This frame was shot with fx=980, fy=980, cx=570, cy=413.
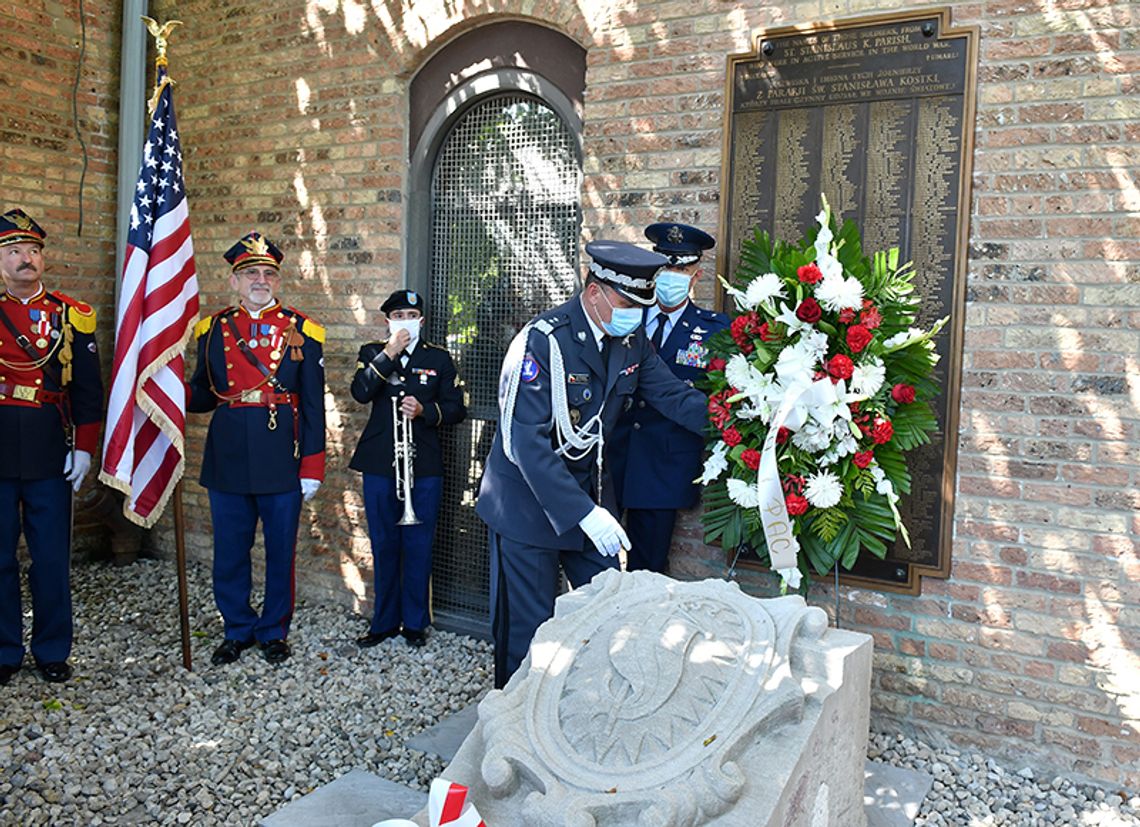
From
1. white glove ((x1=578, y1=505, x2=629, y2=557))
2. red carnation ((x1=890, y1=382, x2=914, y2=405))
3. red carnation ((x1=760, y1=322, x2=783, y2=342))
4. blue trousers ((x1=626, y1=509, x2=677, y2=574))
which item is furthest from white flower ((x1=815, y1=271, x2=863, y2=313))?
blue trousers ((x1=626, y1=509, x2=677, y2=574))

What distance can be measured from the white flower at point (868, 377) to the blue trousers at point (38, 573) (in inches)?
145

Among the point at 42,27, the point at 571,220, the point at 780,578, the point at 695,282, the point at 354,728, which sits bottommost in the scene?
the point at 354,728

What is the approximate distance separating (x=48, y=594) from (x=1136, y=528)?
15.4 ft

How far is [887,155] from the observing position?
407 centimetres

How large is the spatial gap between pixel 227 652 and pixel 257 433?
43.5 inches

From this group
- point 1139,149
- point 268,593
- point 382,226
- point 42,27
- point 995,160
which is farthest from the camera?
point 42,27

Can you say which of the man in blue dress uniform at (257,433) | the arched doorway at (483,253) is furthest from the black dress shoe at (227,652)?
the arched doorway at (483,253)

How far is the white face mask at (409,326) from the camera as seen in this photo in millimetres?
5129

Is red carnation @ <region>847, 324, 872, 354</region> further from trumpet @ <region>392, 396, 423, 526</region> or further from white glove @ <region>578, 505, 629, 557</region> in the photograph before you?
trumpet @ <region>392, 396, 423, 526</region>

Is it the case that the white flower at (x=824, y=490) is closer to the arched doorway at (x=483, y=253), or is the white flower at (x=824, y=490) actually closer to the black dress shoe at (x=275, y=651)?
the arched doorway at (x=483, y=253)

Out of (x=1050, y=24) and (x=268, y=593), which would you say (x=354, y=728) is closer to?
(x=268, y=593)

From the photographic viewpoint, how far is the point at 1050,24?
148 inches

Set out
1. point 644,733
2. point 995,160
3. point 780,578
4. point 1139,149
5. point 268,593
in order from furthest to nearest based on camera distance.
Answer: point 268,593, point 780,578, point 995,160, point 1139,149, point 644,733


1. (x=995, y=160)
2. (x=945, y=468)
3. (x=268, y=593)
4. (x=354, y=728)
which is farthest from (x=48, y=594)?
(x=995, y=160)
